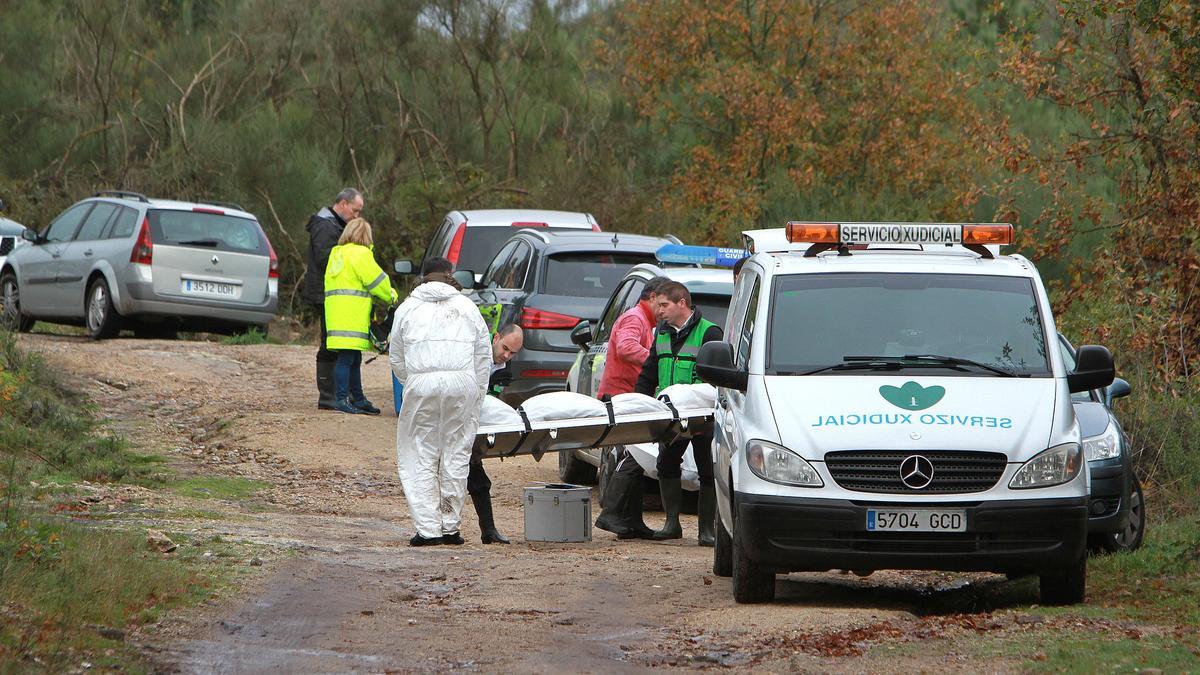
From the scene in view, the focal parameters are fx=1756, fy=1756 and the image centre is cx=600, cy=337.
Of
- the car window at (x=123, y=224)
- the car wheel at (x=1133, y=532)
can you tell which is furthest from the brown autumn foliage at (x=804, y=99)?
the car wheel at (x=1133, y=532)

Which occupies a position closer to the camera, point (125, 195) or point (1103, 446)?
point (1103, 446)

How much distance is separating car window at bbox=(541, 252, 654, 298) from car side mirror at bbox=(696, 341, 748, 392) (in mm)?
6332

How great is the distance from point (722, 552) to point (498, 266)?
7856 millimetres

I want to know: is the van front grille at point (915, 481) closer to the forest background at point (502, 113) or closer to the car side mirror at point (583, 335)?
the car side mirror at point (583, 335)

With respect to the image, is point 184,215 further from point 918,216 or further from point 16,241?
point 918,216

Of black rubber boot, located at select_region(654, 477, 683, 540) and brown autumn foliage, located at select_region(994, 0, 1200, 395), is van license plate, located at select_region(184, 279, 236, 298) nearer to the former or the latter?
brown autumn foliage, located at select_region(994, 0, 1200, 395)

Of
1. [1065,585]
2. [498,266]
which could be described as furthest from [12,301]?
[1065,585]

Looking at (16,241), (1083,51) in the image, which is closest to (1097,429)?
(1083,51)

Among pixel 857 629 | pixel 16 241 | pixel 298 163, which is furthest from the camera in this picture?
pixel 298 163

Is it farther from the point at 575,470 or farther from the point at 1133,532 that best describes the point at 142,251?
the point at 1133,532

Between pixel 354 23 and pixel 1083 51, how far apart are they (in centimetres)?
1841

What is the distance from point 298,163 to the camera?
29953 mm

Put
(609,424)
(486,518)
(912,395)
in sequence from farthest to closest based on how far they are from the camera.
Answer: (486,518) → (609,424) → (912,395)

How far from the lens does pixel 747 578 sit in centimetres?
848
